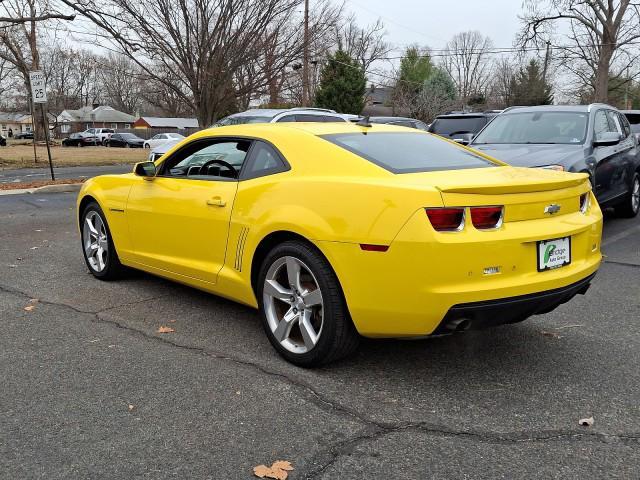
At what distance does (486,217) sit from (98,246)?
12.9 feet

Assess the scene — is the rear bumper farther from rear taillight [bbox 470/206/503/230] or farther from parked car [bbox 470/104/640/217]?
parked car [bbox 470/104/640/217]

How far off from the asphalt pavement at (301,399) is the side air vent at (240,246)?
532 mm

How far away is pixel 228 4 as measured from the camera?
18.7 metres

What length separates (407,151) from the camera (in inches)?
158

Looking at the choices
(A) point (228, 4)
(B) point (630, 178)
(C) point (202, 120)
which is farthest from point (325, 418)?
(C) point (202, 120)

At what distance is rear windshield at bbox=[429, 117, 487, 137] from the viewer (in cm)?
1279

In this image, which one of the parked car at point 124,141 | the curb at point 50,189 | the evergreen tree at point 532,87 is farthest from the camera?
the evergreen tree at point 532,87

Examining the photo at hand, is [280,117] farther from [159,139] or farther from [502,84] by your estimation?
[502,84]

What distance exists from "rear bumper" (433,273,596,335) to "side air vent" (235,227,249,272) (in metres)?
1.42

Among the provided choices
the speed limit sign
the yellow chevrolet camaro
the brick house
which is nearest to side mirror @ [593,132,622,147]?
the yellow chevrolet camaro

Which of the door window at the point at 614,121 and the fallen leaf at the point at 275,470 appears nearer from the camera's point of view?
the fallen leaf at the point at 275,470

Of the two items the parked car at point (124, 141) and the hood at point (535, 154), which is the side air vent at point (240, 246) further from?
the parked car at point (124, 141)

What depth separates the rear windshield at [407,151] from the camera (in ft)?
12.2

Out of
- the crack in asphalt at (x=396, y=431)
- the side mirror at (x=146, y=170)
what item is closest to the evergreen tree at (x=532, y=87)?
the side mirror at (x=146, y=170)
